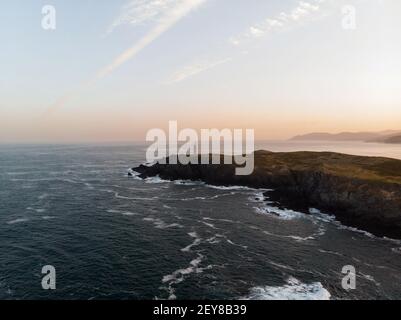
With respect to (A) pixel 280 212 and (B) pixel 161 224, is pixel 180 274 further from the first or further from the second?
(A) pixel 280 212

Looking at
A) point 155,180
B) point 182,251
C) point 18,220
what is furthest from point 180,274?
point 155,180

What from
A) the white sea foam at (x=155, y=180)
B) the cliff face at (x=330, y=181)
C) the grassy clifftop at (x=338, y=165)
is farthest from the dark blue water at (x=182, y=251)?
the white sea foam at (x=155, y=180)

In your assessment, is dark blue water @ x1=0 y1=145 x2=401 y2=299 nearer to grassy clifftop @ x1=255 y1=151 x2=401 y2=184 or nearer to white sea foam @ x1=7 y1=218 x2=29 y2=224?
white sea foam @ x1=7 y1=218 x2=29 y2=224

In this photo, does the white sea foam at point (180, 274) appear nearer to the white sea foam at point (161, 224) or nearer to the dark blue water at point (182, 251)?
the dark blue water at point (182, 251)

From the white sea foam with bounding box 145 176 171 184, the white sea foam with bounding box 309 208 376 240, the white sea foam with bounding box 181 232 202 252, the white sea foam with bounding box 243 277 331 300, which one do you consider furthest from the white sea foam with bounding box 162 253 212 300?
the white sea foam with bounding box 145 176 171 184
